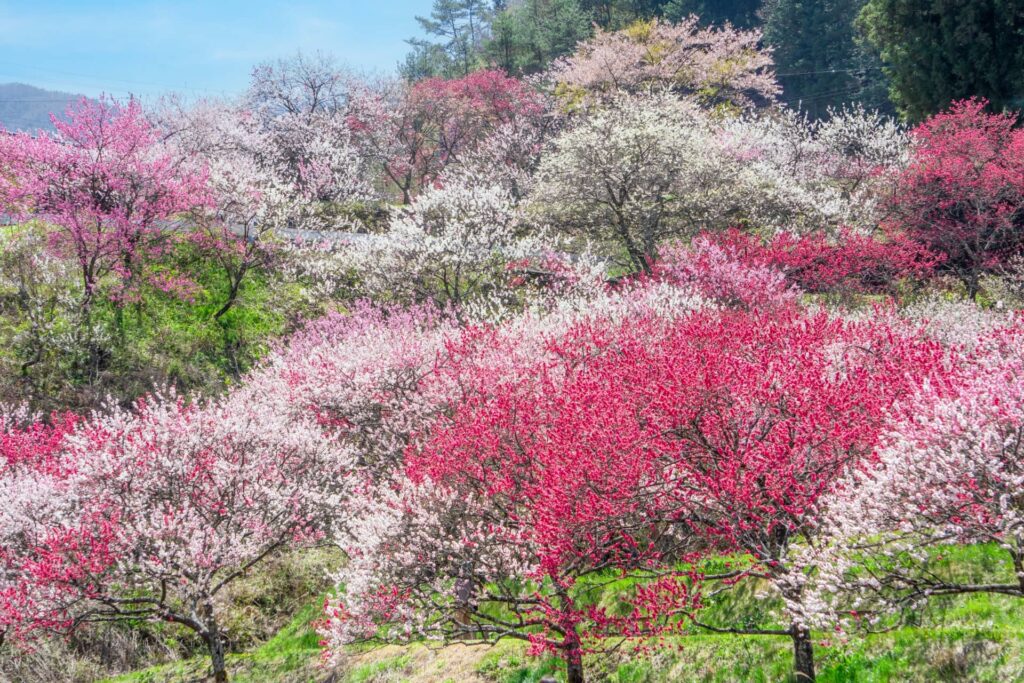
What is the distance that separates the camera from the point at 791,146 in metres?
31.4

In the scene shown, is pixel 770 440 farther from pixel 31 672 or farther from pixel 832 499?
pixel 31 672

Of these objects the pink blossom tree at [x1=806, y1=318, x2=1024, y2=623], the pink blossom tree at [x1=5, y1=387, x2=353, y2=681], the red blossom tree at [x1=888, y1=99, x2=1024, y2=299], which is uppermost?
the red blossom tree at [x1=888, y1=99, x2=1024, y2=299]

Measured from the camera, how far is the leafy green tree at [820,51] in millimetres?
51406

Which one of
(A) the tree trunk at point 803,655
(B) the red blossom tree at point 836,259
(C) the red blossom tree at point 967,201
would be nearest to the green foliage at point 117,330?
(B) the red blossom tree at point 836,259

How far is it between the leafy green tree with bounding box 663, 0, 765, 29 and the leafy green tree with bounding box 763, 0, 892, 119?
4.84 meters

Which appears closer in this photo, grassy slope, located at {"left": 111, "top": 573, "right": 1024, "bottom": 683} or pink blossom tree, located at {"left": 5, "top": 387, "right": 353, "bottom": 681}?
grassy slope, located at {"left": 111, "top": 573, "right": 1024, "bottom": 683}

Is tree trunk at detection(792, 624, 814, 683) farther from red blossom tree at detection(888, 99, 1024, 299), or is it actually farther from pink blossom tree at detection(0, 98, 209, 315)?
pink blossom tree at detection(0, 98, 209, 315)

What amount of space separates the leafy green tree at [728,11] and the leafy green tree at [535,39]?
43.7 feet

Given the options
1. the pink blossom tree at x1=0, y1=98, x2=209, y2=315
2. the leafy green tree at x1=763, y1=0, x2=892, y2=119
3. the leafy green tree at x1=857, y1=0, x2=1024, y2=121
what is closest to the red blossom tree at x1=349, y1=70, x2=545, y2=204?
the leafy green tree at x1=857, y1=0, x2=1024, y2=121

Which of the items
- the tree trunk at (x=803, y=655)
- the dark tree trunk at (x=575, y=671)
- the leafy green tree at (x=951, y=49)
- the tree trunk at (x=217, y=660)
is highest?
the leafy green tree at (x=951, y=49)

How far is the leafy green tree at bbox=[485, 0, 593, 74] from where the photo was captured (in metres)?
45.2

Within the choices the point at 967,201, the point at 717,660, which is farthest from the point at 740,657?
the point at 967,201

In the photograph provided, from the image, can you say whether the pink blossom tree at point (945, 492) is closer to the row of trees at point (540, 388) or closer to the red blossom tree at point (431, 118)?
the row of trees at point (540, 388)

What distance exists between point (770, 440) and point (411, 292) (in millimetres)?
13922
